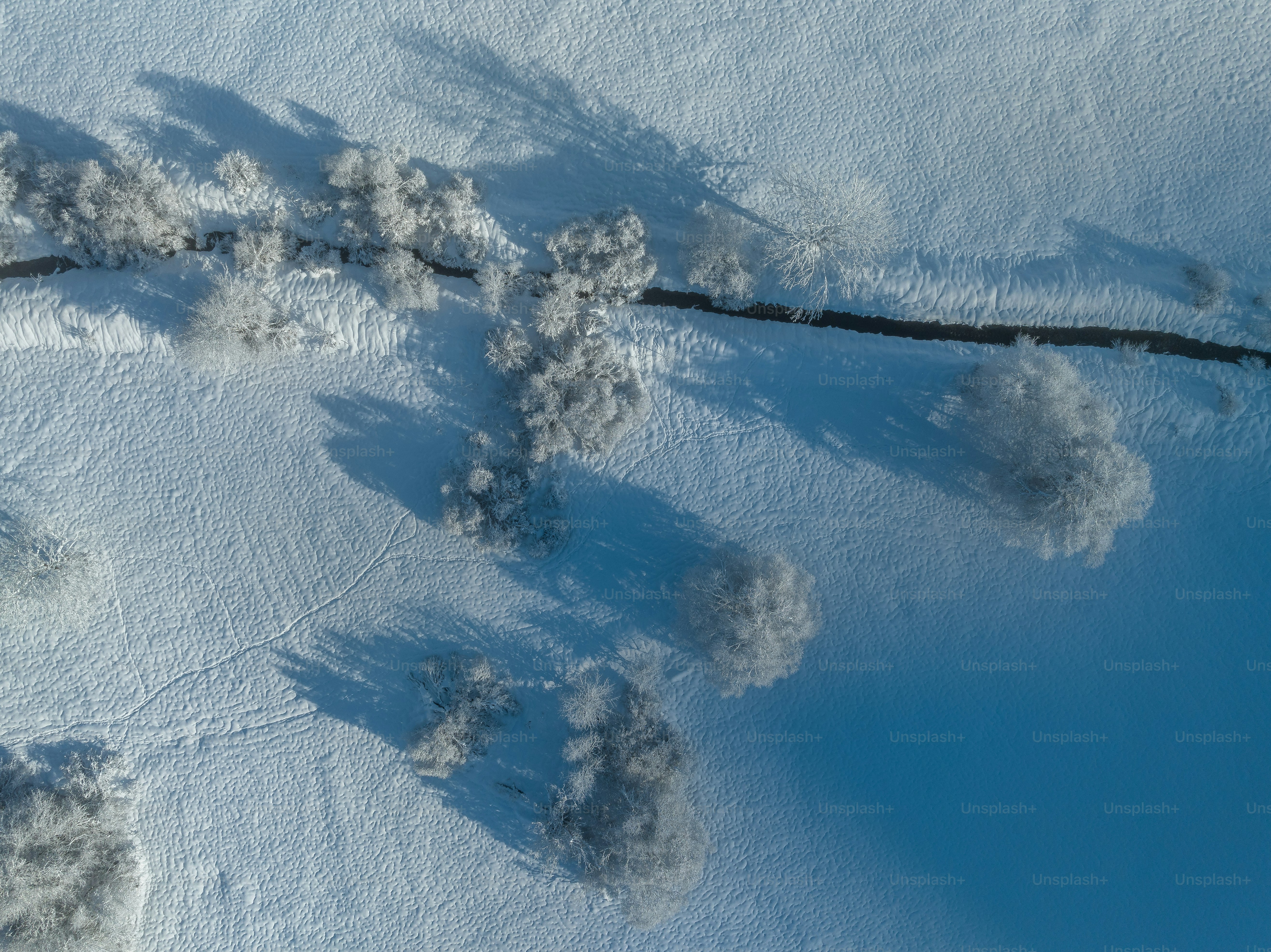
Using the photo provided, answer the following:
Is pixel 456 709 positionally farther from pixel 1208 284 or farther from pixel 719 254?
pixel 1208 284

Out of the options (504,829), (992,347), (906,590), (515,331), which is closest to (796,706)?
(906,590)

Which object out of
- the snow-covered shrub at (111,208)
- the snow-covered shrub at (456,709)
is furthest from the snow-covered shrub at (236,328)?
the snow-covered shrub at (456,709)

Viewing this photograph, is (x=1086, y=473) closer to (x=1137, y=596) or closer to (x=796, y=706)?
(x=1137, y=596)

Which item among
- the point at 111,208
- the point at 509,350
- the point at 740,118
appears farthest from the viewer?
the point at 740,118

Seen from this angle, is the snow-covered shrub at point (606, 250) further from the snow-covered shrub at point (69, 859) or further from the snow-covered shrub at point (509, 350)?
the snow-covered shrub at point (69, 859)

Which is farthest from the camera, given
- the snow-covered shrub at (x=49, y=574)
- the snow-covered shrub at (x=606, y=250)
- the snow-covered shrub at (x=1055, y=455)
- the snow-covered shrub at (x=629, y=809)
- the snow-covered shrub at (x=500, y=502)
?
the snow-covered shrub at (x=49, y=574)

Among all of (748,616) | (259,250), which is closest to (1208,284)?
(748,616)

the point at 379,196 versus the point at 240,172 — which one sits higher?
the point at 379,196

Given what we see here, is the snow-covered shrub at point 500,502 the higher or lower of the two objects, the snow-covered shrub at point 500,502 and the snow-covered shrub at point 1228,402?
the lower
